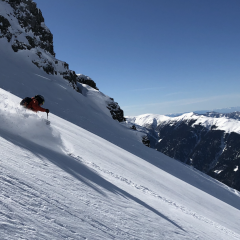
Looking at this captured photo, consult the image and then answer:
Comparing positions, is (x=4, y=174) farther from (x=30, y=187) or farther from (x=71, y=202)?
(x=71, y=202)

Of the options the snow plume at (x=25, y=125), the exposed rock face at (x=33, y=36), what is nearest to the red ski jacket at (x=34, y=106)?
the snow plume at (x=25, y=125)

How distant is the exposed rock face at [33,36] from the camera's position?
1631 inches

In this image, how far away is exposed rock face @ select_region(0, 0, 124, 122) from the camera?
41.4 m

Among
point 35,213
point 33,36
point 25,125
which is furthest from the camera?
point 33,36

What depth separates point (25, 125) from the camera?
24.5 feet

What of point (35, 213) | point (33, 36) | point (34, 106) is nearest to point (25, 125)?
point (34, 106)

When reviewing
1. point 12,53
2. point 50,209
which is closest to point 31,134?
point 50,209

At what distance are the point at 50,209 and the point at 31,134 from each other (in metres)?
5.30

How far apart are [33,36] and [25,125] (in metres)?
51.4

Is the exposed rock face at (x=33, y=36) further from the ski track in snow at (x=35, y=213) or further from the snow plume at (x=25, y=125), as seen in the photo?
the ski track in snow at (x=35, y=213)

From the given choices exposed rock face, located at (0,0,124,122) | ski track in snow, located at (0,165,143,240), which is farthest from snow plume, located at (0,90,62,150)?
exposed rock face, located at (0,0,124,122)

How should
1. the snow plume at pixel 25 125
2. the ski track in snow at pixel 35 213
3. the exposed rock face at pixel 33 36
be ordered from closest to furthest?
the ski track in snow at pixel 35 213 → the snow plume at pixel 25 125 → the exposed rock face at pixel 33 36

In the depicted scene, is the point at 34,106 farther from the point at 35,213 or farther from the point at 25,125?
the point at 35,213

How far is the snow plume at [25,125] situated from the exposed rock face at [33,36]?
122 feet
